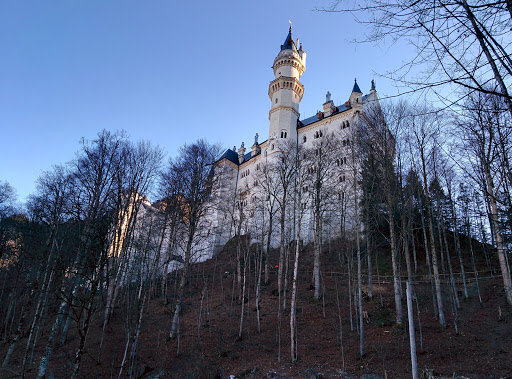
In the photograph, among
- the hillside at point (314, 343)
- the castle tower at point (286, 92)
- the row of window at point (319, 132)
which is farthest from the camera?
the castle tower at point (286, 92)

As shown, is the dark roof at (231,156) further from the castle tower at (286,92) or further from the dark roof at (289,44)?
the dark roof at (289,44)

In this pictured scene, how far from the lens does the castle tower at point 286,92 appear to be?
45.8m

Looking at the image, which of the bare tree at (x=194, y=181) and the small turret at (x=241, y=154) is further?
the small turret at (x=241, y=154)

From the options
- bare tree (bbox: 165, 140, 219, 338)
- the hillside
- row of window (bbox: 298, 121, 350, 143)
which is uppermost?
row of window (bbox: 298, 121, 350, 143)

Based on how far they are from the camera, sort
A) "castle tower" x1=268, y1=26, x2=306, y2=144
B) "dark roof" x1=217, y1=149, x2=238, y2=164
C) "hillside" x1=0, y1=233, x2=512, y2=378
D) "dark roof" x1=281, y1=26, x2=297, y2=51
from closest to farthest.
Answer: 1. "hillside" x1=0, y1=233, x2=512, y2=378
2. "castle tower" x1=268, y1=26, x2=306, y2=144
3. "dark roof" x1=281, y1=26, x2=297, y2=51
4. "dark roof" x1=217, y1=149, x2=238, y2=164

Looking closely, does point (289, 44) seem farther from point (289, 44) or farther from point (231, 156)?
point (231, 156)

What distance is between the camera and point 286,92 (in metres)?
47.3

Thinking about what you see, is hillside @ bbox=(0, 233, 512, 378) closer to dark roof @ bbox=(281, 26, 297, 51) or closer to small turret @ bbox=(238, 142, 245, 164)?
small turret @ bbox=(238, 142, 245, 164)

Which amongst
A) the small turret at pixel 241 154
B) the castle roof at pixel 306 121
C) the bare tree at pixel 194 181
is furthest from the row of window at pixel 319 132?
the bare tree at pixel 194 181

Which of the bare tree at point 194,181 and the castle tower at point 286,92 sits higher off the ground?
the castle tower at point 286,92

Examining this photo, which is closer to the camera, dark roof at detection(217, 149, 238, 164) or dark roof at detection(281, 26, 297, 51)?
dark roof at detection(281, 26, 297, 51)

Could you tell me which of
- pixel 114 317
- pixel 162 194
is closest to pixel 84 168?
pixel 162 194

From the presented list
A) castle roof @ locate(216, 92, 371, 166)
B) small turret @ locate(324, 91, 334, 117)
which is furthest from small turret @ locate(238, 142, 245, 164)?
small turret @ locate(324, 91, 334, 117)

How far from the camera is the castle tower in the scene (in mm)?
45750
